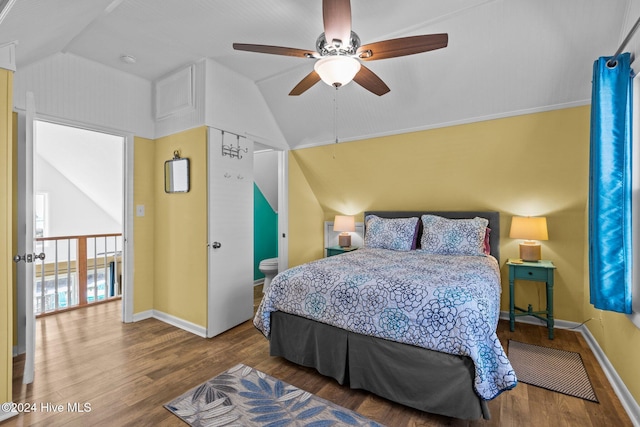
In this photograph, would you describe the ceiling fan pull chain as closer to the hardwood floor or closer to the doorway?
the hardwood floor

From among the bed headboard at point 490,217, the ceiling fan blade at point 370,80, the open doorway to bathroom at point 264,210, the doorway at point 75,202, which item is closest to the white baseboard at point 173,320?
the doorway at point 75,202

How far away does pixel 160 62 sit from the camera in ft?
9.91

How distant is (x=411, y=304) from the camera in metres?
1.82

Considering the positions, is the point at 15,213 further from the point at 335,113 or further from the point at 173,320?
the point at 335,113

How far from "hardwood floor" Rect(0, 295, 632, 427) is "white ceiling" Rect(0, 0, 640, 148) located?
7.28 ft

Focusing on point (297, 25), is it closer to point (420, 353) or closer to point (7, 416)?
point (420, 353)

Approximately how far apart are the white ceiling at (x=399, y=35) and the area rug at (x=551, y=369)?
7.34 ft

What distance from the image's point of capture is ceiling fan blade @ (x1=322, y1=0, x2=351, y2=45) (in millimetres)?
1568

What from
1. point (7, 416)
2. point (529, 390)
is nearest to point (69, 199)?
point (7, 416)

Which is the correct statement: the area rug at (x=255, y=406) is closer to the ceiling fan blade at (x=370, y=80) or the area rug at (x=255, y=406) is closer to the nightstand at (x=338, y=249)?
the nightstand at (x=338, y=249)

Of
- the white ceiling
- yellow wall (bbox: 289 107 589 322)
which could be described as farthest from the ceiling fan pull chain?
yellow wall (bbox: 289 107 589 322)

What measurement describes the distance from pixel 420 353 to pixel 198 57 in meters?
3.15

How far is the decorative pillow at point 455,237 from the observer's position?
9.89 feet

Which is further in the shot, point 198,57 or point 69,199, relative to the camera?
point 69,199
